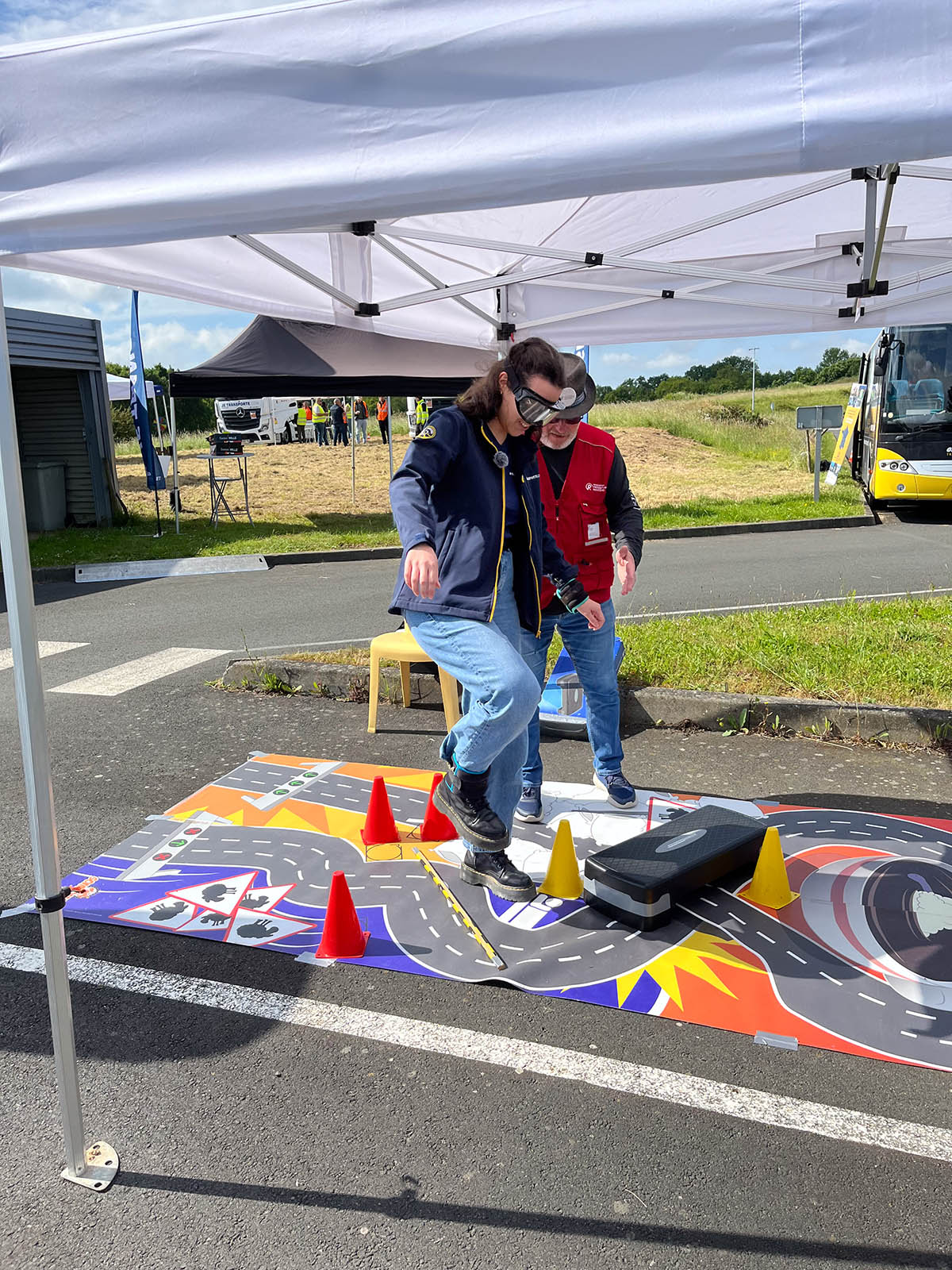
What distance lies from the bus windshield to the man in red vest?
512 inches

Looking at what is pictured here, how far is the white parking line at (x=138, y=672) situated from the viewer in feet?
23.4

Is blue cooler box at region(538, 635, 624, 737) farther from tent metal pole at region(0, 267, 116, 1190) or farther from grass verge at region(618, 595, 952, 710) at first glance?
tent metal pole at region(0, 267, 116, 1190)

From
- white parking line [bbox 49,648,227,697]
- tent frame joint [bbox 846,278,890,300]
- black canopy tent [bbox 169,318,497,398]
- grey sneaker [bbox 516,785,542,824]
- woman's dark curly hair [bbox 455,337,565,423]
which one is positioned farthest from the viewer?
black canopy tent [bbox 169,318,497,398]

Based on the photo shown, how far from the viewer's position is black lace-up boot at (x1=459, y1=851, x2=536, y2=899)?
3523 millimetres

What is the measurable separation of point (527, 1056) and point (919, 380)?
51.5 ft

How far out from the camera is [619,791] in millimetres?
4574

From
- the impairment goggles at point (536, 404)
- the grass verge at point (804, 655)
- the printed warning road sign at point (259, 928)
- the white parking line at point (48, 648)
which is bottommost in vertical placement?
the printed warning road sign at point (259, 928)

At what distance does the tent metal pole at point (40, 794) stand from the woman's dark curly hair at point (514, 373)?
1.63 meters

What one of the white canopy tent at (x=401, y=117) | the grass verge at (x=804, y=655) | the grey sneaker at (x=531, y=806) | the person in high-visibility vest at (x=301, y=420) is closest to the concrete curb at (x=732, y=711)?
the grass verge at (x=804, y=655)

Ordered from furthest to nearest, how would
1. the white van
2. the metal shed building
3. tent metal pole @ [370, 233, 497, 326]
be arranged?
the white van < the metal shed building < tent metal pole @ [370, 233, 497, 326]

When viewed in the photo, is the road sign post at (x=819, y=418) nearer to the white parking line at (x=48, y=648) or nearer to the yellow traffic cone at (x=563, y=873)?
the white parking line at (x=48, y=648)

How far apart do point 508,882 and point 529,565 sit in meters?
1.21

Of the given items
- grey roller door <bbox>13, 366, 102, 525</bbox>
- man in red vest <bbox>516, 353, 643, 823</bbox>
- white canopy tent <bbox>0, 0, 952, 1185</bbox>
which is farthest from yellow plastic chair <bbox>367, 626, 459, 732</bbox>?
grey roller door <bbox>13, 366, 102, 525</bbox>

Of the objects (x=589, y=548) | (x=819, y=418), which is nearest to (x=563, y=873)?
(x=589, y=548)
